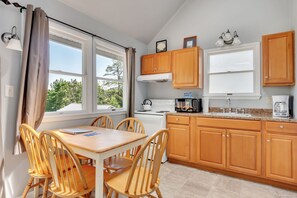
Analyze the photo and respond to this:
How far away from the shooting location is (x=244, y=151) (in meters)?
2.37

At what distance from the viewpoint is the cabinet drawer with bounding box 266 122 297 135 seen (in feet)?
6.73

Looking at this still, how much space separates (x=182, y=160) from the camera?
2869 millimetres

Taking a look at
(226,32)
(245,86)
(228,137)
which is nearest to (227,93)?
(245,86)

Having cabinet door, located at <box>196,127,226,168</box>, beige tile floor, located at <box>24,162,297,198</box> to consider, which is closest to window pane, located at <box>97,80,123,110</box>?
beige tile floor, located at <box>24,162,297,198</box>

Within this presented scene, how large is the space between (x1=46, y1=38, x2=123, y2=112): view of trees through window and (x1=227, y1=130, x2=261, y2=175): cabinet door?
7.04 ft

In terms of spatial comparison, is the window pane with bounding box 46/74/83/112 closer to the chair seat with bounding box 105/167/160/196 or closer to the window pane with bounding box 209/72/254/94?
the chair seat with bounding box 105/167/160/196

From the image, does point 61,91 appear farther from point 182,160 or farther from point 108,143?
point 182,160

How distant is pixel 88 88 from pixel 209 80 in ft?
7.42

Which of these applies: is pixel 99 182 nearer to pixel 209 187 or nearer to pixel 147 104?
pixel 209 187

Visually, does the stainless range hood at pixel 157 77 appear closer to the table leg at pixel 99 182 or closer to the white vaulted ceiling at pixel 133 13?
the white vaulted ceiling at pixel 133 13

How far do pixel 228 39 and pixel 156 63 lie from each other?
1421 millimetres

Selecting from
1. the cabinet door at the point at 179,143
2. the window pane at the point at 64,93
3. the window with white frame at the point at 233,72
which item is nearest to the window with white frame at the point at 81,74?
the window pane at the point at 64,93

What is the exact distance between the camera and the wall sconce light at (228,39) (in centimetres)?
280

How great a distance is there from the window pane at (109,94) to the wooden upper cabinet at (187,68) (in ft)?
3.79
